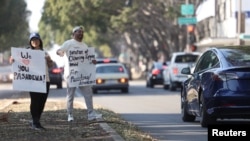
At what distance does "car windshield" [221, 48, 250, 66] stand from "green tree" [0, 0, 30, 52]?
34.0m

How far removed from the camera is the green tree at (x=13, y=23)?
5116 centimetres

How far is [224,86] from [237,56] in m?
1.01

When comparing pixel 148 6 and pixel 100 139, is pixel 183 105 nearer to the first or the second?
pixel 100 139

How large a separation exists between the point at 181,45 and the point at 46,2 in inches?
548

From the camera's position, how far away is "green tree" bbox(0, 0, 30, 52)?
51.2 meters

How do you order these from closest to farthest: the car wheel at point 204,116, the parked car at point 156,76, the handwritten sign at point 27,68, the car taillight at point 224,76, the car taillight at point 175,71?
the car taillight at point 224,76 → the handwritten sign at point 27,68 → the car wheel at point 204,116 → the car taillight at point 175,71 → the parked car at point 156,76

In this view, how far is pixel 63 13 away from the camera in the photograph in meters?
57.9

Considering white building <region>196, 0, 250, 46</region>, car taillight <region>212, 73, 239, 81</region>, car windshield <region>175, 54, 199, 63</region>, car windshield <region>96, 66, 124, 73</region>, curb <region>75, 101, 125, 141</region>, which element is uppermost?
white building <region>196, 0, 250, 46</region>

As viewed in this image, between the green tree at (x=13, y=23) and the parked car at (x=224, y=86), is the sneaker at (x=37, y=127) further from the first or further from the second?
the green tree at (x=13, y=23)

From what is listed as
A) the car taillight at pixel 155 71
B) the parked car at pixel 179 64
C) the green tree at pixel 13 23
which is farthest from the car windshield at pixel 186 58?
the green tree at pixel 13 23

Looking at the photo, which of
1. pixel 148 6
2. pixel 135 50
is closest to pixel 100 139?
pixel 148 6

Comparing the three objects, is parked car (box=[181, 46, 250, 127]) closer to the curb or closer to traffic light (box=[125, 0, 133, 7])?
the curb

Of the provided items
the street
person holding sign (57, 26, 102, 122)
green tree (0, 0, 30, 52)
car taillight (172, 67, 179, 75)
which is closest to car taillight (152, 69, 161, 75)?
car taillight (172, 67, 179, 75)

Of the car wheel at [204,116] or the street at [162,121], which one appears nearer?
the street at [162,121]
